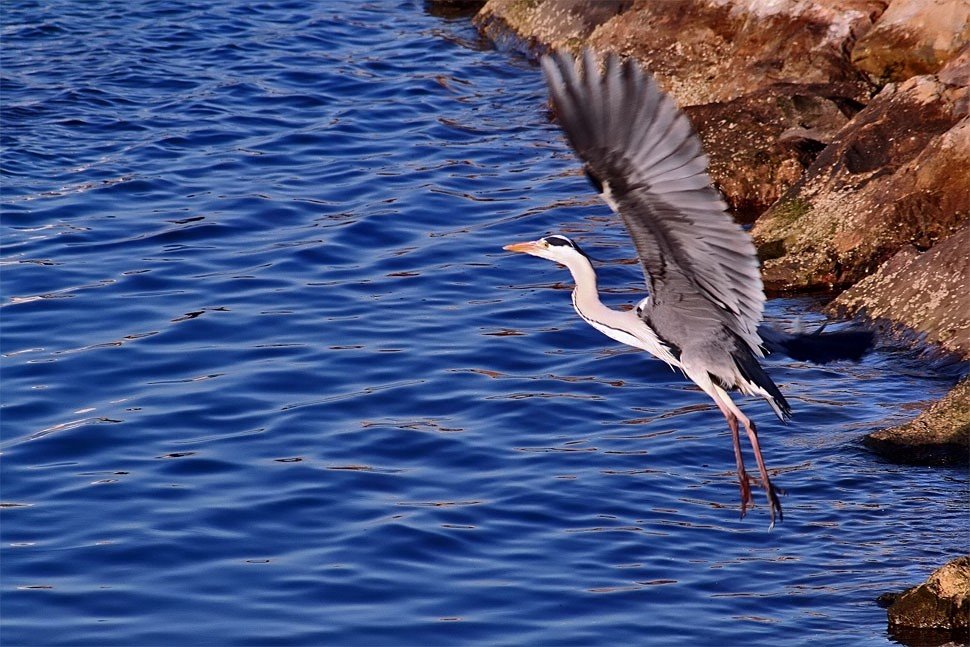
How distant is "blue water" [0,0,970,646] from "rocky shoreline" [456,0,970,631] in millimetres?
454

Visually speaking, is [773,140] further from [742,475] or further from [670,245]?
[670,245]

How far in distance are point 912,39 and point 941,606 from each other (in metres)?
7.09

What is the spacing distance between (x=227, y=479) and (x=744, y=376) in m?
2.90

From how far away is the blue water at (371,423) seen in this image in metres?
6.72

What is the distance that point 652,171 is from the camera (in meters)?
5.78

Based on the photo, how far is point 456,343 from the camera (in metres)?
10.0

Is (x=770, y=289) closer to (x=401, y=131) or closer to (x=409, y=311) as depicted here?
(x=409, y=311)

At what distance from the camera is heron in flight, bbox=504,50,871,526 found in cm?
555

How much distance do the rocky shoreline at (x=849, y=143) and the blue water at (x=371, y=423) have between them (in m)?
0.45

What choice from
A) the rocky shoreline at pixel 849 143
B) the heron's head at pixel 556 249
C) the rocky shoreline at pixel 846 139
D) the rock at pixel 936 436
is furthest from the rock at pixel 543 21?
the heron's head at pixel 556 249

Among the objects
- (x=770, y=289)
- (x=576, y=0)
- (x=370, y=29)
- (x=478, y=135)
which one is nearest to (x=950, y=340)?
(x=770, y=289)

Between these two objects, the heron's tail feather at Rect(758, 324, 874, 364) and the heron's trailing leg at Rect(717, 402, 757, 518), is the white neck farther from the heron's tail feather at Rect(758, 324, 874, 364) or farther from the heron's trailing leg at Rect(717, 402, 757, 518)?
the heron's tail feather at Rect(758, 324, 874, 364)

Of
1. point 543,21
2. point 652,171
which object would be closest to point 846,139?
point 652,171

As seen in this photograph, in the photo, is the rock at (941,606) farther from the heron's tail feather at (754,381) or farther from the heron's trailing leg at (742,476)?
the heron's tail feather at (754,381)
